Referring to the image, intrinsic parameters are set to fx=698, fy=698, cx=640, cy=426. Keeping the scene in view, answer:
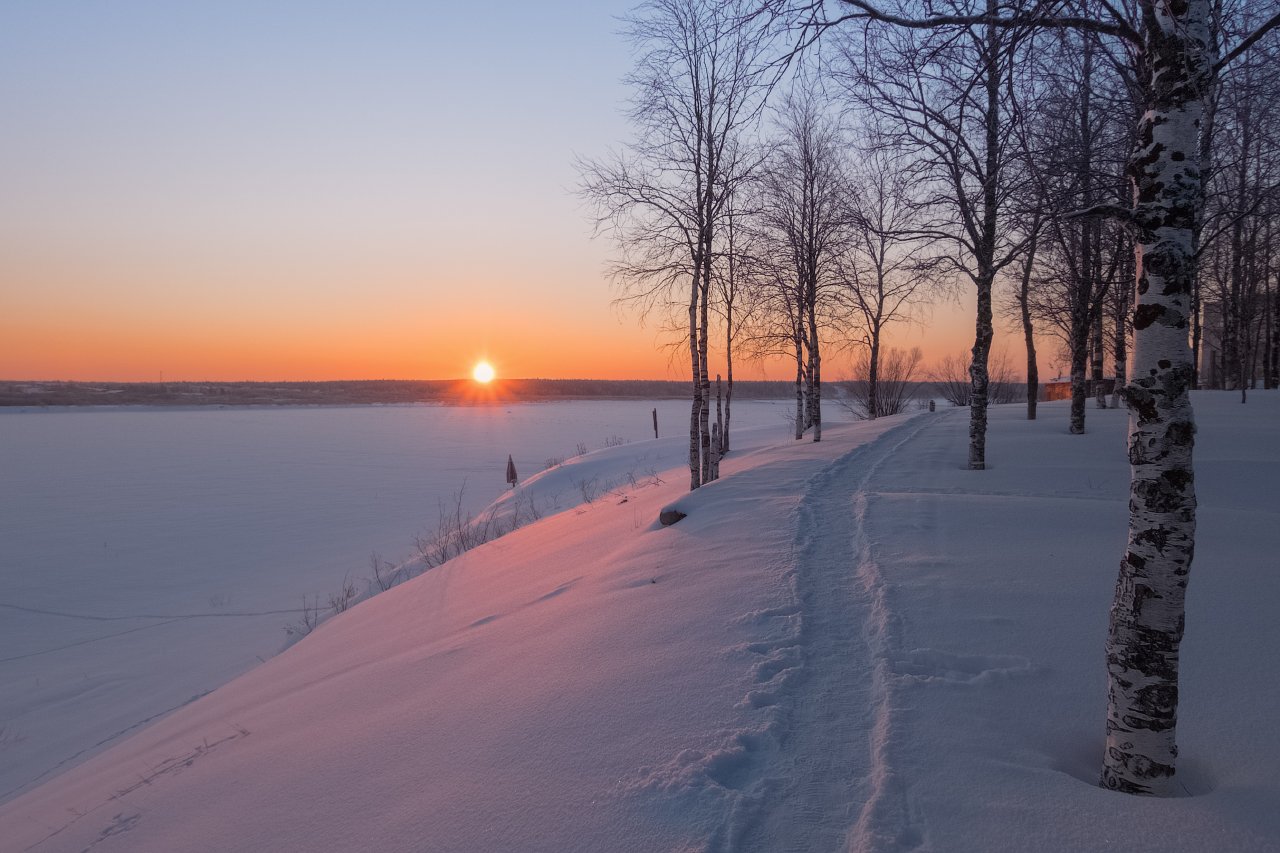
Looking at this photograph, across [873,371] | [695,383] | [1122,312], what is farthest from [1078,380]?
[873,371]

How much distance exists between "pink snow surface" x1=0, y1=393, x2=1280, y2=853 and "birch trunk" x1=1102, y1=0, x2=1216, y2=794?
1.32 feet

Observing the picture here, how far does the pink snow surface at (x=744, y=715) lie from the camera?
281 cm

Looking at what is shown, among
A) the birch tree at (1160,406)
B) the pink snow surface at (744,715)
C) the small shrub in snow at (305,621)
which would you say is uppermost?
the birch tree at (1160,406)

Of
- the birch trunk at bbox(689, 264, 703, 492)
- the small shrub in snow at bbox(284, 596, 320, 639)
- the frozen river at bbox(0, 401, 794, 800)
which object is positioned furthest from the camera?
the birch trunk at bbox(689, 264, 703, 492)

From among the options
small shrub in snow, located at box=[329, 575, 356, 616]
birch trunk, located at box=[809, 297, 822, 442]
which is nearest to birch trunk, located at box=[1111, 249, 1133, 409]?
birch trunk, located at box=[809, 297, 822, 442]

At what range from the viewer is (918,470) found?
37.8 feet

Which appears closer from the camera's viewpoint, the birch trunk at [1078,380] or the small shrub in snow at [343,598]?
the small shrub in snow at [343,598]

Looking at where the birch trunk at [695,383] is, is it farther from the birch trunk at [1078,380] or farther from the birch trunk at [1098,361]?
the birch trunk at [1098,361]

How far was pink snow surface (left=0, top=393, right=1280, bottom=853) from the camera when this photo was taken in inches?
111

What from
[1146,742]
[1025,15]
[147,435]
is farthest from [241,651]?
[147,435]

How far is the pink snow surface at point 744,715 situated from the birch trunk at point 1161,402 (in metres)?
0.40

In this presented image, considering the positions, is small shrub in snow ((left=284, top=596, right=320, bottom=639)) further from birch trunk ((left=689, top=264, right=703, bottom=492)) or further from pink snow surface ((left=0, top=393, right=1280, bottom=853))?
birch trunk ((left=689, top=264, right=703, bottom=492))

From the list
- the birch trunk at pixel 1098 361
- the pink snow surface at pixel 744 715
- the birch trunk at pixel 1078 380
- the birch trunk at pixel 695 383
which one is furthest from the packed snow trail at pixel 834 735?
the birch trunk at pixel 1098 361

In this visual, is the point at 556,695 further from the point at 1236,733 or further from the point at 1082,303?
the point at 1082,303
